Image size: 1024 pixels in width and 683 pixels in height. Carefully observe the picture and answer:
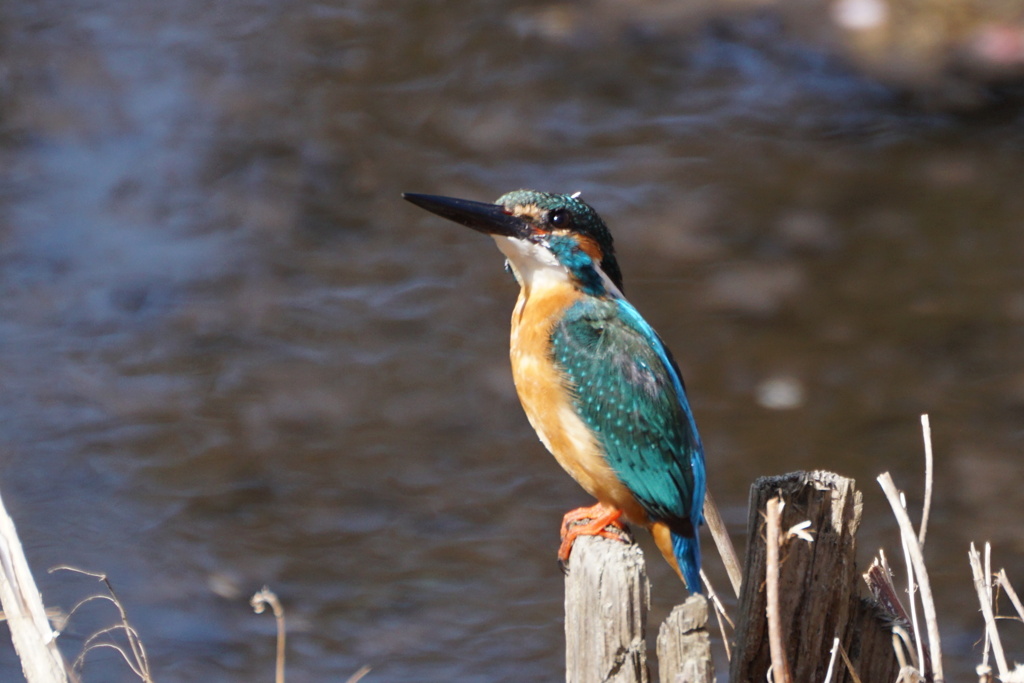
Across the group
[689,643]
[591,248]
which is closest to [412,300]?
[591,248]

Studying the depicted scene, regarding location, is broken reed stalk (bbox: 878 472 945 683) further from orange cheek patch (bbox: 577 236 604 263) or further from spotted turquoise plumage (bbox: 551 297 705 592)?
orange cheek patch (bbox: 577 236 604 263)

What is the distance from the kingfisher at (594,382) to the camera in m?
2.48

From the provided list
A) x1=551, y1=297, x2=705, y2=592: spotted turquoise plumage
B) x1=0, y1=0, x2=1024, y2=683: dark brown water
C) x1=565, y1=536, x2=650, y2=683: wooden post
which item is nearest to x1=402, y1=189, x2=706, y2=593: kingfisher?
x1=551, y1=297, x2=705, y2=592: spotted turquoise plumage

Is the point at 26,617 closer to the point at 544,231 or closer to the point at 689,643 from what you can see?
the point at 689,643

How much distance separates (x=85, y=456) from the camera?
5.07 m

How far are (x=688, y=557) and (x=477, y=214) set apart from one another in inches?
34.0

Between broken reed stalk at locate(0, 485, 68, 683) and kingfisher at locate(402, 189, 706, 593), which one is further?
kingfisher at locate(402, 189, 706, 593)

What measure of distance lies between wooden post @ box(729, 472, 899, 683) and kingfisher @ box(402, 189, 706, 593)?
1.55 feet

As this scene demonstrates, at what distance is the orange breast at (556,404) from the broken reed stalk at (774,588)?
793mm

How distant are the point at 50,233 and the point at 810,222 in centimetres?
409

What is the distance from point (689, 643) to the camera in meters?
1.78

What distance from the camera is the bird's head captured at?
101 inches

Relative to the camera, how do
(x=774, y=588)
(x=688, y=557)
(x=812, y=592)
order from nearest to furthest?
(x=774, y=588)
(x=812, y=592)
(x=688, y=557)

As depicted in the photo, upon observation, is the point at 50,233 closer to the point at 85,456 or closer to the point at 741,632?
the point at 85,456
